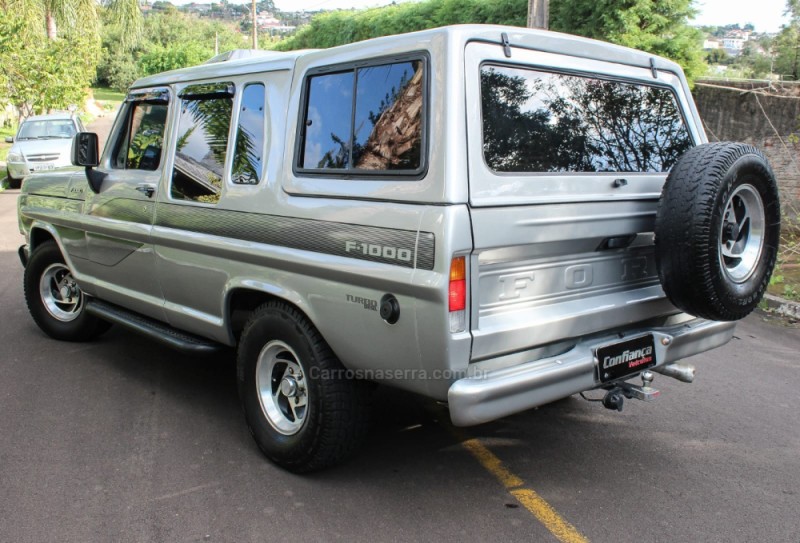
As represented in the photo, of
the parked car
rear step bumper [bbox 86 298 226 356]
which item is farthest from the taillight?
the parked car

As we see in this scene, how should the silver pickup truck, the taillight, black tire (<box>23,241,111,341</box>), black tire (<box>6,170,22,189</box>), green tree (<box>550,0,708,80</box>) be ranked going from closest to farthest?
the taillight < the silver pickup truck < black tire (<box>23,241,111,341</box>) < green tree (<box>550,0,708,80</box>) < black tire (<box>6,170,22,189</box>)

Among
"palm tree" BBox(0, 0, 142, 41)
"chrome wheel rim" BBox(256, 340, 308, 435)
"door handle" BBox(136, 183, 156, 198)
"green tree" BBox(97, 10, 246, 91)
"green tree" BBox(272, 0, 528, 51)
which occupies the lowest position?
"chrome wheel rim" BBox(256, 340, 308, 435)

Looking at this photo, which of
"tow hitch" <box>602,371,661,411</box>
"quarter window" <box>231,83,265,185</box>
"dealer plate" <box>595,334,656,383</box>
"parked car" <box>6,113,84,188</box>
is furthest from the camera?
"parked car" <box>6,113,84,188</box>

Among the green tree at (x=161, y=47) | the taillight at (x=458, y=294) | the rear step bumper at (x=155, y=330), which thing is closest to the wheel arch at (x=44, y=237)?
the rear step bumper at (x=155, y=330)

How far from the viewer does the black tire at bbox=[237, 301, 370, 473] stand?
11.6 ft

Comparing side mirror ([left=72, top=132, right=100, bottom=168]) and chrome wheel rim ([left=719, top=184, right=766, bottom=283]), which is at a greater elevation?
side mirror ([left=72, top=132, right=100, bottom=168])

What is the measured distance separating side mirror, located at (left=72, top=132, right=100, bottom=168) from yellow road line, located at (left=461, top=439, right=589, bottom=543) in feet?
10.4

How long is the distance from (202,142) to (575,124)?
222 cm

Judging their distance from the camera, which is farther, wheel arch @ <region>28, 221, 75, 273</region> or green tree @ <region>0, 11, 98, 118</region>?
green tree @ <region>0, 11, 98, 118</region>

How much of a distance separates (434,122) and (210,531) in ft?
6.88

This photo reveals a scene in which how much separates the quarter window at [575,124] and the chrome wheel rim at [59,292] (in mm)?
4240

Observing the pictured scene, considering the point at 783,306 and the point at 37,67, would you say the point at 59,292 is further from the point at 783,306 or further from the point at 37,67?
Result: the point at 37,67

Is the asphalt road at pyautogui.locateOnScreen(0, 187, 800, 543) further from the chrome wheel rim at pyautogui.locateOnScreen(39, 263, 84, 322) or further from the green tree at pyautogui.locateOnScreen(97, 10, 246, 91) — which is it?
the green tree at pyautogui.locateOnScreen(97, 10, 246, 91)

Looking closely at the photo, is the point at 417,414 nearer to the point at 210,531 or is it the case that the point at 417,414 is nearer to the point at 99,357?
the point at 210,531
